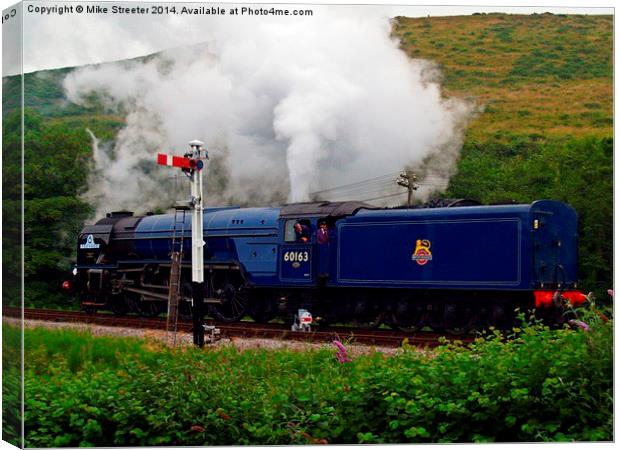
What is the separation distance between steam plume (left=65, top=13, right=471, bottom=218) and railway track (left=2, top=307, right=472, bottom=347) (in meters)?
2.07

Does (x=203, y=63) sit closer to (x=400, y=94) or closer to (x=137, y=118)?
(x=137, y=118)

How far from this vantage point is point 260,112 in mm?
14602

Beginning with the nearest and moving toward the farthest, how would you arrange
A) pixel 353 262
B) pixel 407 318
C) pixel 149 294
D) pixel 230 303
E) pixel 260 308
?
1. pixel 407 318
2. pixel 353 262
3. pixel 260 308
4. pixel 230 303
5. pixel 149 294

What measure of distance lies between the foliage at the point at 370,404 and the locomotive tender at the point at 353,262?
334 centimetres

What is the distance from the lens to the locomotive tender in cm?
1603

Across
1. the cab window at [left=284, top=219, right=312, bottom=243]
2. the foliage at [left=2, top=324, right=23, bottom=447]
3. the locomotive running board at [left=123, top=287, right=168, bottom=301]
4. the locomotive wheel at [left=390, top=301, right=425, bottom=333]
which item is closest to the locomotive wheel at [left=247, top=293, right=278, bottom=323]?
the cab window at [left=284, top=219, right=312, bottom=243]

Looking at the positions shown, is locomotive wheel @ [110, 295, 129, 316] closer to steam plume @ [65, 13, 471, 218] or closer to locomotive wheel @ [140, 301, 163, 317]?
locomotive wheel @ [140, 301, 163, 317]

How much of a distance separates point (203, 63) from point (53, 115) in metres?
2.08

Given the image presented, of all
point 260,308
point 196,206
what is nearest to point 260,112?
point 196,206

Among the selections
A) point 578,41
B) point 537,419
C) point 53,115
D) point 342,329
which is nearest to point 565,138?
A: point 578,41

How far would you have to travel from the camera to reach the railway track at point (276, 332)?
14428mm

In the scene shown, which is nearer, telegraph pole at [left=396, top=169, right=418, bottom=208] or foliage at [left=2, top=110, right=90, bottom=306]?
foliage at [left=2, top=110, right=90, bottom=306]

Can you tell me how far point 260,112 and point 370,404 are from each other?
224 inches

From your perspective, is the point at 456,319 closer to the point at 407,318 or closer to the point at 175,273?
the point at 407,318
